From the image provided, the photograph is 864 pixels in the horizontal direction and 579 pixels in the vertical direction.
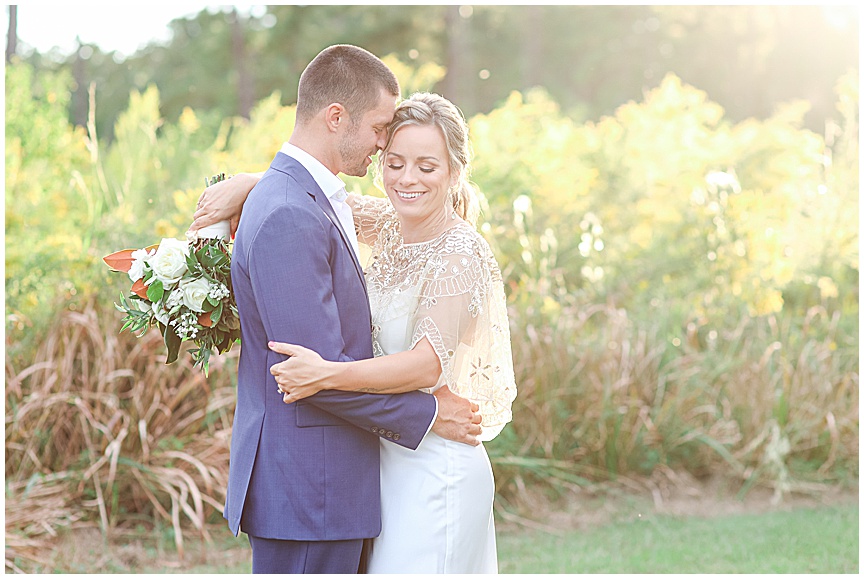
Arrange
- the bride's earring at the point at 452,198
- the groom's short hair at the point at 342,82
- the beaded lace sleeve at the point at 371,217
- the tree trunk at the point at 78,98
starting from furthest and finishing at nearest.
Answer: the tree trunk at the point at 78,98 → the beaded lace sleeve at the point at 371,217 → the bride's earring at the point at 452,198 → the groom's short hair at the point at 342,82

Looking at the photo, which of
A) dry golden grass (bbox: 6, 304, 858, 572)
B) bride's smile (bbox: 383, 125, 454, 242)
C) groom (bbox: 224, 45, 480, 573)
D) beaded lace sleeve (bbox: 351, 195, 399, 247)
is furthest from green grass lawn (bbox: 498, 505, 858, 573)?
bride's smile (bbox: 383, 125, 454, 242)

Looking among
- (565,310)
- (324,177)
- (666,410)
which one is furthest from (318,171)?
(666,410)

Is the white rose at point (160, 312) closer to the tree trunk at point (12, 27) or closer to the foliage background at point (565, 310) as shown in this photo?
the foliage background at point (565, 310)

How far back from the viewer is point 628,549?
→ 498 centimetres

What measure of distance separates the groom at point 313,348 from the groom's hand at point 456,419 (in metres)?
0.10

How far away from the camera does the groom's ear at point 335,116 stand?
8.68ft

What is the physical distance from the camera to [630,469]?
228 inches

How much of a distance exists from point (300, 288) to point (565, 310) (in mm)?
3904

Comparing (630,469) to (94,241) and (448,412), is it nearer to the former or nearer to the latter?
(448,412)

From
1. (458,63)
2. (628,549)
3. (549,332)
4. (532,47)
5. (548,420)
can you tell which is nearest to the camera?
(628,549)

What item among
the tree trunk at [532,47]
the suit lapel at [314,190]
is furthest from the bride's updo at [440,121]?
the tree trunk at [532,47]

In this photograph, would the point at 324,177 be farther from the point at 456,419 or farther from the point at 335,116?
the point at 456,419

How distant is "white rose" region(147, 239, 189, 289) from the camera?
261 centimetres

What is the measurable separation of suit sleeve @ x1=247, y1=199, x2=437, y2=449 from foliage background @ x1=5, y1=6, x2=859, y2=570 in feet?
8.52
